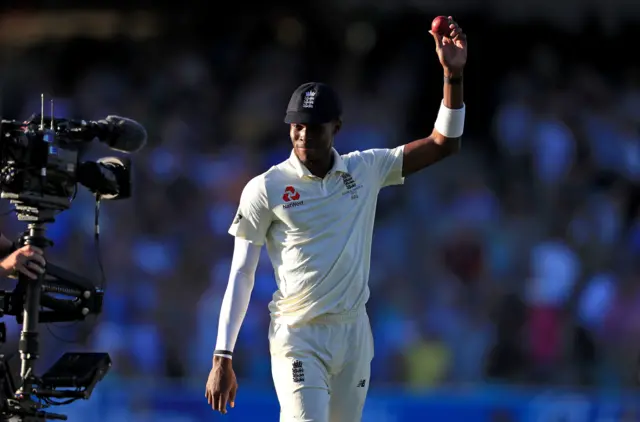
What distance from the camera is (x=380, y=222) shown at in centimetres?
1098

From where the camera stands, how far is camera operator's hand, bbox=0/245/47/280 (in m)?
5.89

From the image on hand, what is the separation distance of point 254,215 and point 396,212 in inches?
222

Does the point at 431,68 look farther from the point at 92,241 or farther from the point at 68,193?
the point at 68,193

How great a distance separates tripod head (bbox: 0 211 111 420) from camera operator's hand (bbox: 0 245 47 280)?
0.06 metres

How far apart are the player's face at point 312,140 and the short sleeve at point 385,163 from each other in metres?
0.29

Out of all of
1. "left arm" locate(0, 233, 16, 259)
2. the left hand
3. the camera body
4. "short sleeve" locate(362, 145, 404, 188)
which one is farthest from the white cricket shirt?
"left arm" locate(0, 233, 16, 259)

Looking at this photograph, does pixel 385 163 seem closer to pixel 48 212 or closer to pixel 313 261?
pixel 313 261

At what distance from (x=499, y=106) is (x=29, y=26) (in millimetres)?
4958

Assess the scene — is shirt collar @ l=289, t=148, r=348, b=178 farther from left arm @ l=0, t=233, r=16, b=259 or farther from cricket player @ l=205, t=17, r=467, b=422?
left arm @ l=0, t=233, r=16, b=259

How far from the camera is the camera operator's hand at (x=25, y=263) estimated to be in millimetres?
5887

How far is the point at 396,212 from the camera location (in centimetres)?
1094

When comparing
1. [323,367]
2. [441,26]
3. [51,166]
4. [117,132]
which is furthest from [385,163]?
[51,166]

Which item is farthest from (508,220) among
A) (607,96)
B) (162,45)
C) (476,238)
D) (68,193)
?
(68,193)

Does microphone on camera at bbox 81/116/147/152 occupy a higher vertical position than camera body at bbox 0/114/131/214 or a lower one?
higher
